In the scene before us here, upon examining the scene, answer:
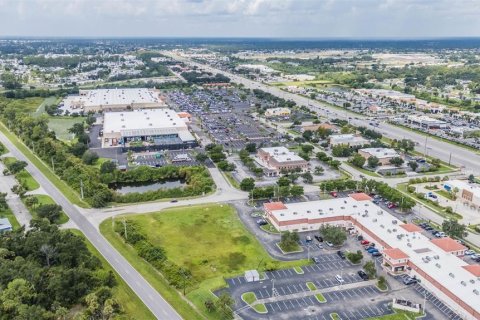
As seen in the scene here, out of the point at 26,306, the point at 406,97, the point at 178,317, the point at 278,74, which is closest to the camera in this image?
the point at 26,306

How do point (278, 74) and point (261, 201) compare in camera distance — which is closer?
point (261, 201)

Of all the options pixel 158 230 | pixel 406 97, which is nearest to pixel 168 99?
pixel 406 97

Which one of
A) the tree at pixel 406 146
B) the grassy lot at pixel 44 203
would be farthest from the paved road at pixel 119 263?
the tree at pixel 406 146

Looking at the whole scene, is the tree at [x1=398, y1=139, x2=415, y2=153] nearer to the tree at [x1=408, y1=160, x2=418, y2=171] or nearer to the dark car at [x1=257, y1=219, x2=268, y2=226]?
the tree at [x1=408, y1=160, x2=418, y2=171]

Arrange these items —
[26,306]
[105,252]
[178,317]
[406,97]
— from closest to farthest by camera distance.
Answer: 1. [26,306]
2. [178,317]
3. [105,252]
4. [406,97]

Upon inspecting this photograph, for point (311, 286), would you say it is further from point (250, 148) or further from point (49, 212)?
point (250, 148)

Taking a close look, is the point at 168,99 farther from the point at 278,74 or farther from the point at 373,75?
the point at 373,75

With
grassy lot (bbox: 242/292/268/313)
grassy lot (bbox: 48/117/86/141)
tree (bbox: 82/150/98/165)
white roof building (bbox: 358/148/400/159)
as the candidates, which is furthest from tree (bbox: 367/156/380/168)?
grassy lot (bbox: 48/117/86/141)
